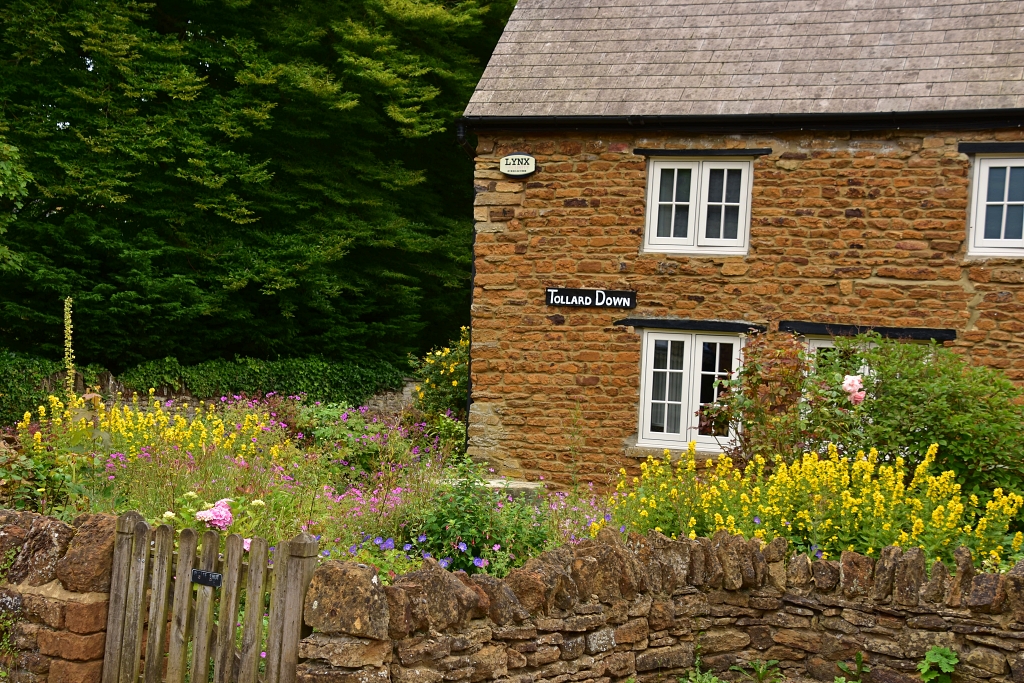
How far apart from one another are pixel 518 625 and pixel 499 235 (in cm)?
759

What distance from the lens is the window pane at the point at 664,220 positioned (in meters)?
11.8

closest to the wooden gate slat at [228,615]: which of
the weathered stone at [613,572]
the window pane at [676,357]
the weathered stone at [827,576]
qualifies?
the weathered stone at [613,572]

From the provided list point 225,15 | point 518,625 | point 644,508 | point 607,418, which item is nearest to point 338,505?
point 644,508

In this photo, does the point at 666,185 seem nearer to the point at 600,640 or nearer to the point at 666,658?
the point at 666,658

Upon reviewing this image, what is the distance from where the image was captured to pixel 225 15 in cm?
1988

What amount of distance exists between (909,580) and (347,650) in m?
3.17

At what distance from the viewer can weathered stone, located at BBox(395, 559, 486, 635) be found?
4.57 metres

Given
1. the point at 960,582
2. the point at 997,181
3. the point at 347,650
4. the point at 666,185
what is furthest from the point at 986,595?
the point at 666,185

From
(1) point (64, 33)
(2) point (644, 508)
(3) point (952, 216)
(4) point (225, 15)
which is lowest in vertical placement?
(2) point (644, 508)

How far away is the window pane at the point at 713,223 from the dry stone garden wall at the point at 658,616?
21.1ft

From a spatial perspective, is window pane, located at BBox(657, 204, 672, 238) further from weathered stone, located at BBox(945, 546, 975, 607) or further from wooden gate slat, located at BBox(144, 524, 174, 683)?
wooden gate slat, located at BBox(144, 524, 174, 683)

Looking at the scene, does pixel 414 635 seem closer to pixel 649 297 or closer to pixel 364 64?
pixel 649 297

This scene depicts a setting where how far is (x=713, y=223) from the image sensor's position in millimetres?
11797

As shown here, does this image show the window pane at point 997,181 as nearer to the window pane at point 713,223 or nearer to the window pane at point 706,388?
the window pane at point 713,223
